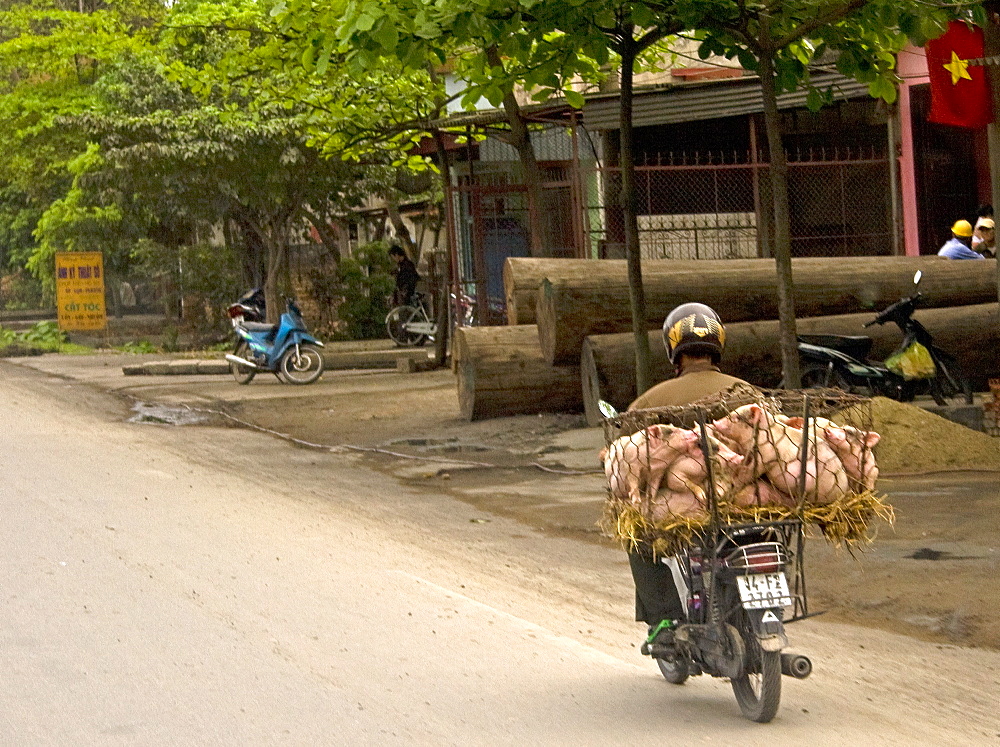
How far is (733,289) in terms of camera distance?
1365 centimetres

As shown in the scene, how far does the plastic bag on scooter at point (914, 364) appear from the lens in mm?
12469

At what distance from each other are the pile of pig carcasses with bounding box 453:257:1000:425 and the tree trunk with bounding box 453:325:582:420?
1 centimetres

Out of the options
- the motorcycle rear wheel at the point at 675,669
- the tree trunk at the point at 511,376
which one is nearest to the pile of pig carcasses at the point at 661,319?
the tree trunk at the point at 511,376

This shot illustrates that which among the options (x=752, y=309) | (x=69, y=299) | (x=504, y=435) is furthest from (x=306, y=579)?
(x=69, y=299)

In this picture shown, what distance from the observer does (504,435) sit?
1312 centimetres

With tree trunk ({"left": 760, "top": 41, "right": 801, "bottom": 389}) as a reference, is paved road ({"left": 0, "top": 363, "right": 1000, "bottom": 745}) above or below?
below

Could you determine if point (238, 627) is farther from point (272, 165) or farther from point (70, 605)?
point (272, 165)

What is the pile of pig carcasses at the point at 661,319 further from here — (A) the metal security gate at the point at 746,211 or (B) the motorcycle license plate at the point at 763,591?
(B) the motorcycle license plate at the point at 763,591

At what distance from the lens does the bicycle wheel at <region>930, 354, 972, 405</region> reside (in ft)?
41.2

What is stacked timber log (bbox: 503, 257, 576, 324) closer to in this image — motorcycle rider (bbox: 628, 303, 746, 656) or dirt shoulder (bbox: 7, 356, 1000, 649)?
dirt shoulder (bbox: 7, 356, 1000, 649)

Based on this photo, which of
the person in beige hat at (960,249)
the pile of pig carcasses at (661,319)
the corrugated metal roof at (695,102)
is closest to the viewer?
the pile of pig carcasses at (661,319)

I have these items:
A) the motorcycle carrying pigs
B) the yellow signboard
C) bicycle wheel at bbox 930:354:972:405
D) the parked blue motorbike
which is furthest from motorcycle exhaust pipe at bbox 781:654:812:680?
the yellow signboard

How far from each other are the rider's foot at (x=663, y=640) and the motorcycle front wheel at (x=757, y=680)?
31 centimetres

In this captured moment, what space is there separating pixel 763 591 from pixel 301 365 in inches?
610
